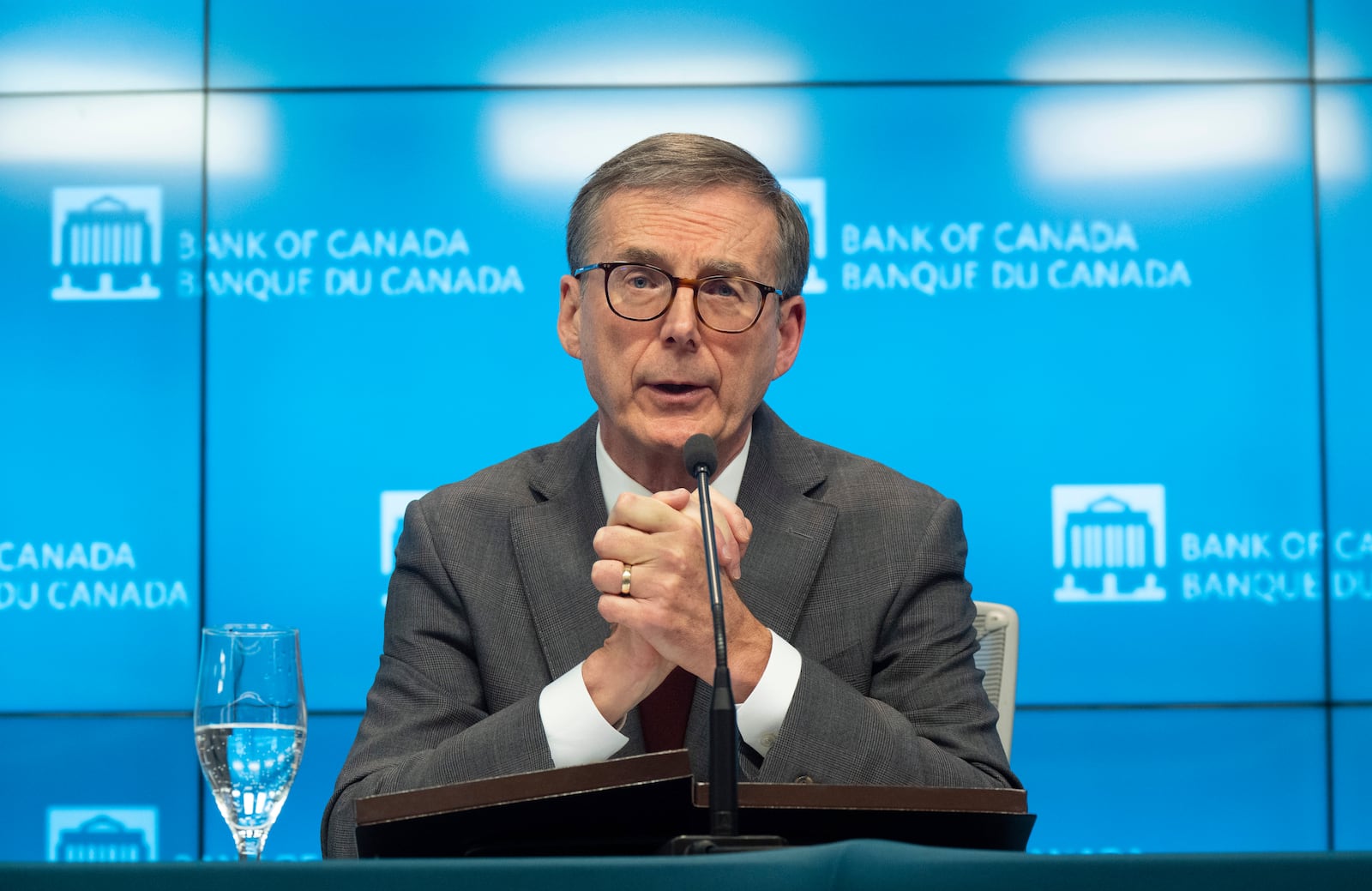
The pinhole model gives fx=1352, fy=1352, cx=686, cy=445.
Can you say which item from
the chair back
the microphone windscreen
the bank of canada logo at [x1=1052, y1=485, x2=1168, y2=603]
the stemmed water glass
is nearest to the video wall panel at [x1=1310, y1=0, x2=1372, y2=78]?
the bank of canada logo at [x1=1052, y1=485, x2=1168, y2=603]

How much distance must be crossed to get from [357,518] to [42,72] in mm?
1528

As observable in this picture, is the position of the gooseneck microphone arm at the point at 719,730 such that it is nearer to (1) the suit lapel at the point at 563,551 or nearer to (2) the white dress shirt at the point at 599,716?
(2) the white dress shirt at the point at 599,716

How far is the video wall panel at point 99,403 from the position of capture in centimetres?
359

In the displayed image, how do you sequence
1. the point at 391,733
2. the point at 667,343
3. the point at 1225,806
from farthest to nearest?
the point at 1225,806, the point at 667,343, the point at 391,733

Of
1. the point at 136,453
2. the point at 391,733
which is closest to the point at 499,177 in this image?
the point at 136,453

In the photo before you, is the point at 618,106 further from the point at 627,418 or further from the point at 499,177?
→ the point at 627,418

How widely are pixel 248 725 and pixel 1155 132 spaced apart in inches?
125

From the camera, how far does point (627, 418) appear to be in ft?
6.14

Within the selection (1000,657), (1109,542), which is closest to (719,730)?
(1000,657)

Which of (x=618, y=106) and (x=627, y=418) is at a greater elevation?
(x=618, y=106)

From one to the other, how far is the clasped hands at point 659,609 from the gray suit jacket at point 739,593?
8 cm

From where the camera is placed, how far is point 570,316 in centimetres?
203

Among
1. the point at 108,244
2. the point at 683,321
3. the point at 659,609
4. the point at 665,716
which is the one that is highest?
the point at 108,244

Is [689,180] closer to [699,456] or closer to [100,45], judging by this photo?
[699,456]
